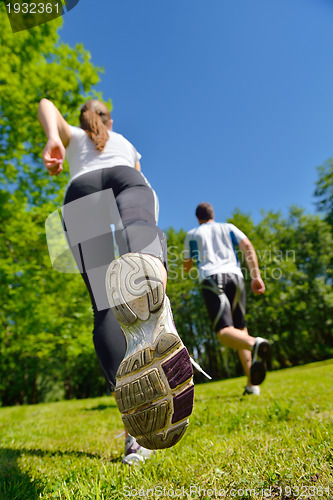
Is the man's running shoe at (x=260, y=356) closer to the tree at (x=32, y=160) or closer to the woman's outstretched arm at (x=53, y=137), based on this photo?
the woman's outstretched arm at (x=53, y=137)

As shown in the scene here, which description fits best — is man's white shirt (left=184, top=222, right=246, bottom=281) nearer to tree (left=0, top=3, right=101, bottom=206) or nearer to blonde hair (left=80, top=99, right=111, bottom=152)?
blonde hair (left=80, top=99, right=111, bottom=152)

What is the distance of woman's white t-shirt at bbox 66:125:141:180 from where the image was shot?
187cm

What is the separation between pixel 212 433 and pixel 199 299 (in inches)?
952

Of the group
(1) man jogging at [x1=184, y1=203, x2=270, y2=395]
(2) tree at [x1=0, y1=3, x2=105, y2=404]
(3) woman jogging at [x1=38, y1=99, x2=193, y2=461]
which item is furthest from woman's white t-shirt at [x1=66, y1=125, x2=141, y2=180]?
(2) tree at [x1=0, y1=3, x2=105, y2=404]

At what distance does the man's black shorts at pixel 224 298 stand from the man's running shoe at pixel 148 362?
2582mm

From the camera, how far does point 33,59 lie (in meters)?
8.69

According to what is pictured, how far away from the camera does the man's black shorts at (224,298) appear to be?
12.0 ft

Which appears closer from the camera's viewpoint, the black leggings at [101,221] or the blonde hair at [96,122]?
the black leggings at [101,221]

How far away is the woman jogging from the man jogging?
6.13 ft

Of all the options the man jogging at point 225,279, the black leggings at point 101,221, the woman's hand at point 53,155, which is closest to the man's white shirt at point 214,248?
the man jogging at point 225,279

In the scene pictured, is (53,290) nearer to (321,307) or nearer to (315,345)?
(321,307)

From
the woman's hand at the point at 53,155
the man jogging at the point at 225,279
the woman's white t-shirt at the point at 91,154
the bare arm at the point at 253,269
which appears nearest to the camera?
the woman's hand at the point at 53,155

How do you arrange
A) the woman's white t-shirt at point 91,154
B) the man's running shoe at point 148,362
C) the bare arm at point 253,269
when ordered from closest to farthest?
the man's running shoe at point 148,362
the woman's white t-shirt at point 91,154
the bare arm at point 253,269

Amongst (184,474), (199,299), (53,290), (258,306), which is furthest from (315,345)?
(184,474)
